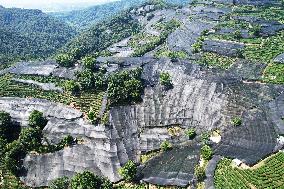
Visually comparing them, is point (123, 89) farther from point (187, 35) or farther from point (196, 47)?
point (187, 35)

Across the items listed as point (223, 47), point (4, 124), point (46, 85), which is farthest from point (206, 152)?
point (223, 47)

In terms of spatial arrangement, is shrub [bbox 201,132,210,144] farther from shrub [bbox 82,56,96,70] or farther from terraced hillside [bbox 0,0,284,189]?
shrub [bbox 82,56,96,70]

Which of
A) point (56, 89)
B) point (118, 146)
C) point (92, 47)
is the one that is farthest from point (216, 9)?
point (118, 146)

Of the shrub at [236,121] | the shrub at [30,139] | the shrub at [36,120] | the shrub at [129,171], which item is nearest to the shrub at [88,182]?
the shrub at [129,171]

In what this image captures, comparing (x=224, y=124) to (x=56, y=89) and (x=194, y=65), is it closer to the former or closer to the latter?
(x=194, y=65)

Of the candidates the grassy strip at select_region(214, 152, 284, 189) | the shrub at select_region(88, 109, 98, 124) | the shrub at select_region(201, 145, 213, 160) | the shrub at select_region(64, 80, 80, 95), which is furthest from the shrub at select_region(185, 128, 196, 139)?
the shrub at select_region(64, 80, 80, 95)
